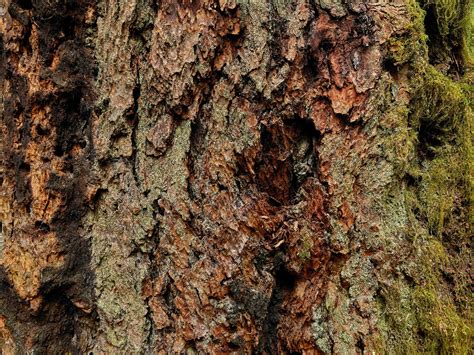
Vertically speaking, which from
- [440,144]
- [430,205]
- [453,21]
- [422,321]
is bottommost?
[422,321]

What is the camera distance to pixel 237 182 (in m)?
1.83

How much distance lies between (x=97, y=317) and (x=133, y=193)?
58 centimetres

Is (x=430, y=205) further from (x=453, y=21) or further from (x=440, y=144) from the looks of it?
(x=453, y=21)

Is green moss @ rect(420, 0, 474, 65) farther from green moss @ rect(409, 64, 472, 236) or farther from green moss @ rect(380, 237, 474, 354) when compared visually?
Answer: green moss @ rect(380, 237, 474, 354)

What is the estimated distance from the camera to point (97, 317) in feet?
6.56

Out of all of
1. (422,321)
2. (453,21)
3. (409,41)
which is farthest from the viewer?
(453,21)

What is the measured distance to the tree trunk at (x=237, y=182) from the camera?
175cm

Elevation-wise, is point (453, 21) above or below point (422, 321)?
above

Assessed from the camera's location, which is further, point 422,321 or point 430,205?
point 430,205

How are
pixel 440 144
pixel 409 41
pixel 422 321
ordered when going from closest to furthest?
pixel 422 321, pixel 409 41, pixel 440 144

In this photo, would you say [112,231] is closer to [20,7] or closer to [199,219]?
[199,219]

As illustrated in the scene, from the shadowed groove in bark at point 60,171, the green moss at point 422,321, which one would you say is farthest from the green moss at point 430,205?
the shadowed groove in bark at point 60,171

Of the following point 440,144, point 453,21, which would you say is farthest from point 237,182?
point 453,21

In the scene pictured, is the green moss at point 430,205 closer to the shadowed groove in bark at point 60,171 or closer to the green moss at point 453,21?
the green moss at point 453,21
